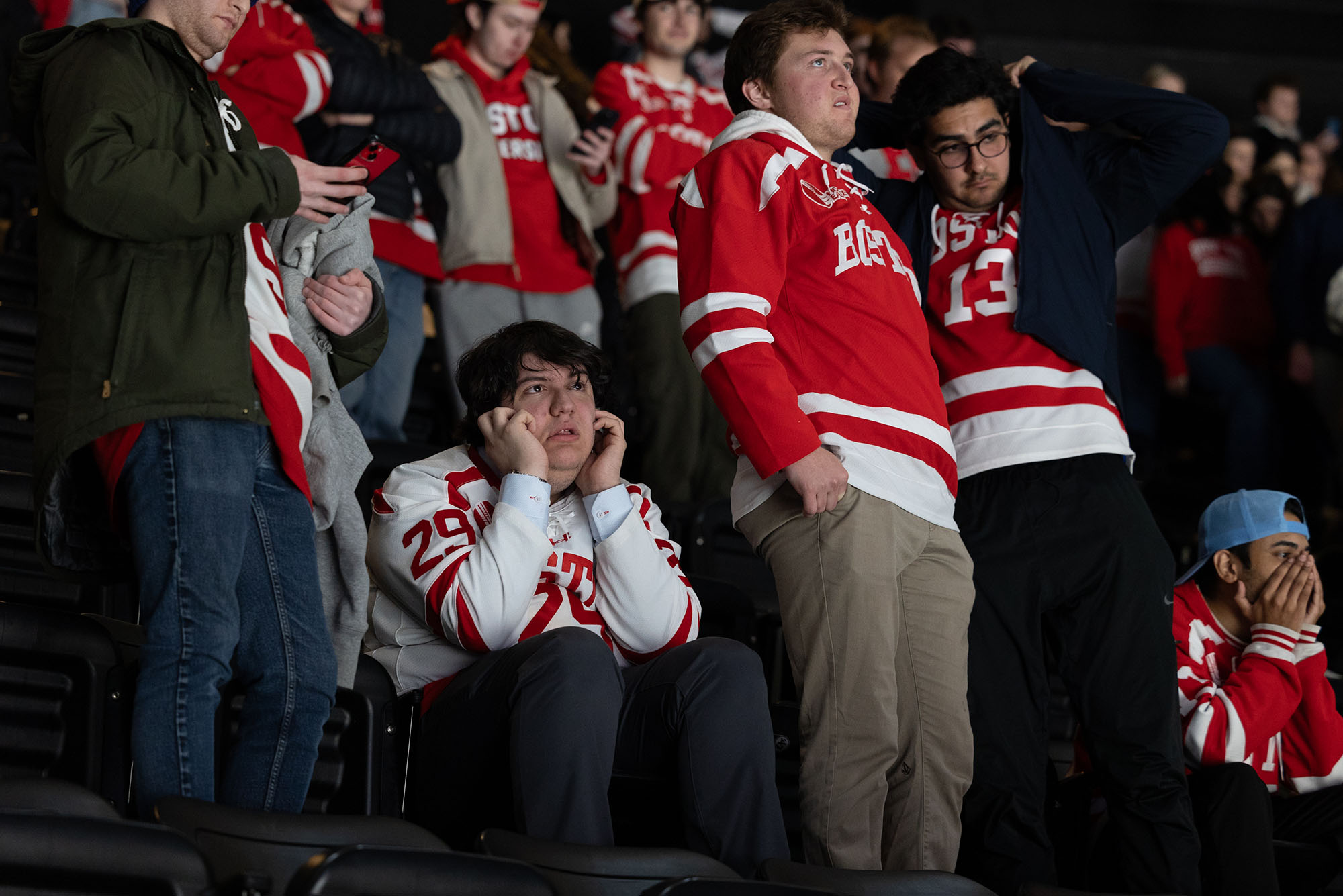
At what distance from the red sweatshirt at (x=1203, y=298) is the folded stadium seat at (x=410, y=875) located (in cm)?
387

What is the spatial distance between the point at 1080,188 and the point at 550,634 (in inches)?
58.8

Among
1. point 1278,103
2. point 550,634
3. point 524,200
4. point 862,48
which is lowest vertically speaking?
point 550,634

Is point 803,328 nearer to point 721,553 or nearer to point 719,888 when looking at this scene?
point 719,888

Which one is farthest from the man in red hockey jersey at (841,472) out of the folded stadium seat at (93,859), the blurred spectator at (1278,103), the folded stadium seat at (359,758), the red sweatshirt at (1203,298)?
the blurred spectator at (1278,103)

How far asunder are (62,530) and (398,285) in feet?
6.25

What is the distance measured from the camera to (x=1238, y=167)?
5.55 metres

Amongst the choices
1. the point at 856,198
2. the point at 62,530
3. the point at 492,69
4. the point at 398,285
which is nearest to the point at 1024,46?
the point at 492,69

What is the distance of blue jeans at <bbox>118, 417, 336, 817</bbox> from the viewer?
180 centimetres

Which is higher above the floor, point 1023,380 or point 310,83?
point 310,83

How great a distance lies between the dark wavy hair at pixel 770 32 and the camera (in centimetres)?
262

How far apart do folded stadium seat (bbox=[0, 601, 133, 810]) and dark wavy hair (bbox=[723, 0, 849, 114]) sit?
1.48m

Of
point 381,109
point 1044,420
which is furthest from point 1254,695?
point 381,109

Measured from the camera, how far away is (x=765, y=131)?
254cm

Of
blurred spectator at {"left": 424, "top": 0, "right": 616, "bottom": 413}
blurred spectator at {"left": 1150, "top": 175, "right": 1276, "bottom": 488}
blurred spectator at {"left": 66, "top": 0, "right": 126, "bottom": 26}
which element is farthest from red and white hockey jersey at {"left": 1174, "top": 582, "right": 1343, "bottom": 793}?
blurred spectator at {"left": 66, "top": 0, "right": 126, "bottom": 26}
